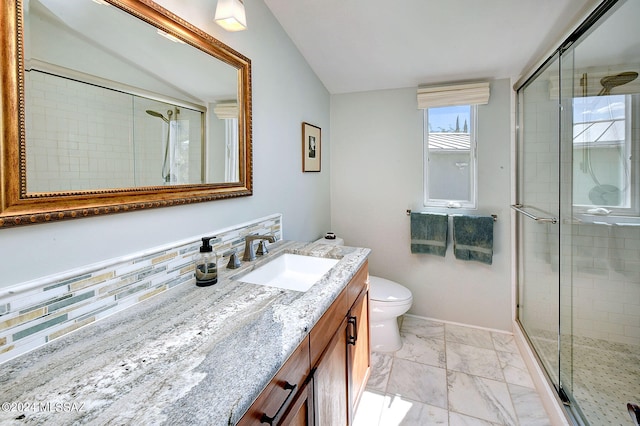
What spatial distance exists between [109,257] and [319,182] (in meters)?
1.80

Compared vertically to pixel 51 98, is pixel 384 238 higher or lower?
lower

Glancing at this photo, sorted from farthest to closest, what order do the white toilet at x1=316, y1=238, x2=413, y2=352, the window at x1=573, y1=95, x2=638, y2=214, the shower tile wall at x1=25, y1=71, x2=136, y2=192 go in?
1. the white toilet at x1=316, y1=238, x2=413, y2=352
2. the window at x1=573, y1=95, x2=638, y2=214
3. the shower tile wall at x1=25, y1=71, x2=136, y2=192

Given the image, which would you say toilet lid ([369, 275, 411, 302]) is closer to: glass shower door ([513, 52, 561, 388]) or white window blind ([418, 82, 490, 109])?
glass shower door ([513, 52, 561, 388])

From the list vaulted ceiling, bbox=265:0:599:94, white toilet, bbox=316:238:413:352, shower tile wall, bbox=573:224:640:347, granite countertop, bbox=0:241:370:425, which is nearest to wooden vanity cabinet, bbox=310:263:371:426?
granite countertop, bbox=0:241:370:425

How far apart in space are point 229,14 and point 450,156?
1.89m

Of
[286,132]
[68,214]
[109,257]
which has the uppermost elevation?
[286,132]

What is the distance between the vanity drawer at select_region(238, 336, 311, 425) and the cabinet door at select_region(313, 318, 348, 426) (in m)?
0.12

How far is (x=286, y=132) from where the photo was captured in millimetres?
2027

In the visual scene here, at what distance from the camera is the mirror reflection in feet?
2.66

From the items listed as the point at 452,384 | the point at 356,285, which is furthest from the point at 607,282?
the point at 356,285

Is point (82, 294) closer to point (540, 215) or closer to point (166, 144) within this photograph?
point (166, 144)

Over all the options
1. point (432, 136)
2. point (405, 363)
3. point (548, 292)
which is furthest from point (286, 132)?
point (548, 292)

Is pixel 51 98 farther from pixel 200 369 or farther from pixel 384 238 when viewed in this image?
pixel 384 238

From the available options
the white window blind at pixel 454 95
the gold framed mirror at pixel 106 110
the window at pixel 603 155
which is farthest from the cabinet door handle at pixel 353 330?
the white window blind at pixel 454 95
